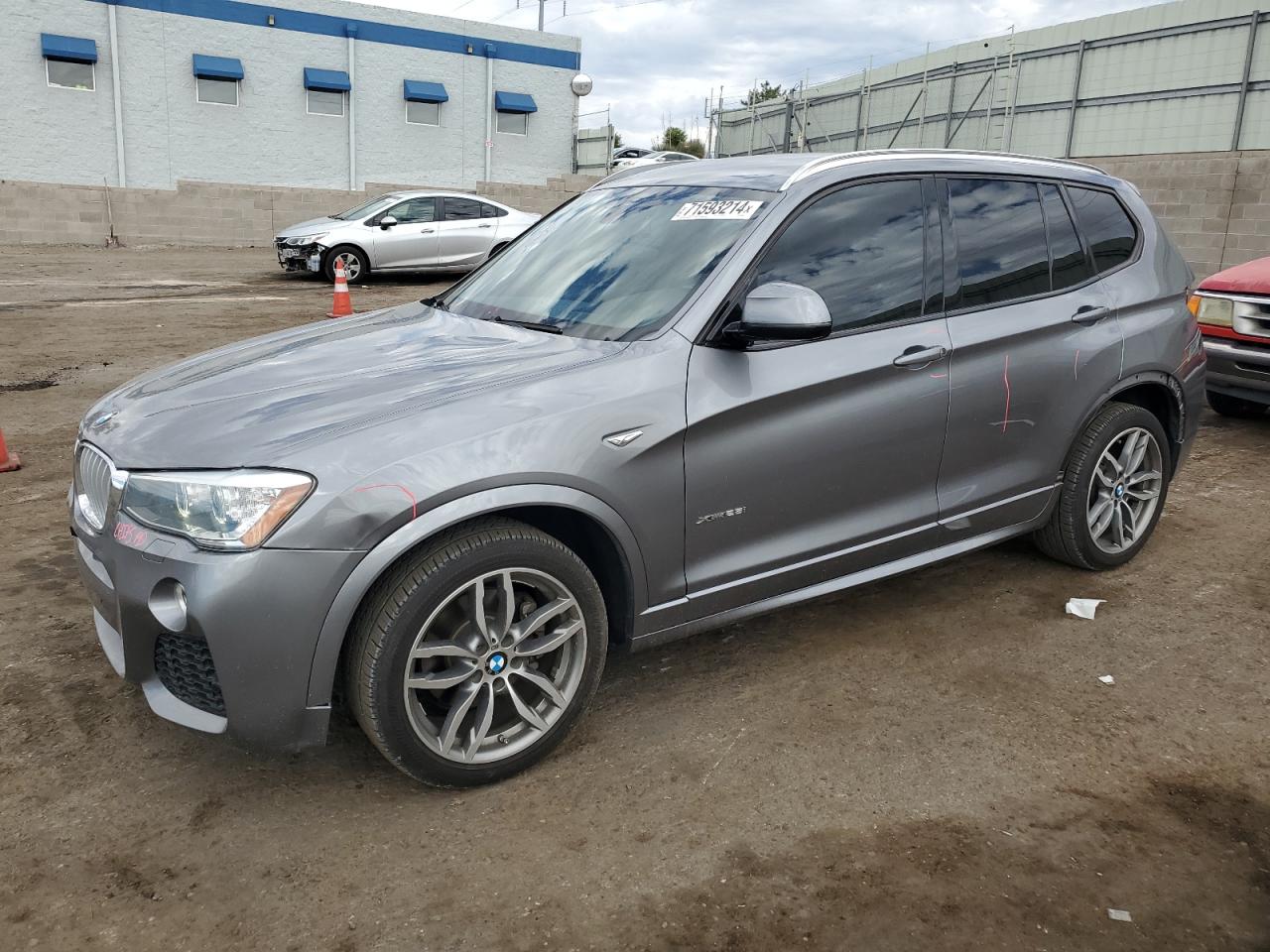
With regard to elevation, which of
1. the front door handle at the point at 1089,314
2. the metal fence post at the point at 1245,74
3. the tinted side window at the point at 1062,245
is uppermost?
the metal fence post at the point at 1245,74

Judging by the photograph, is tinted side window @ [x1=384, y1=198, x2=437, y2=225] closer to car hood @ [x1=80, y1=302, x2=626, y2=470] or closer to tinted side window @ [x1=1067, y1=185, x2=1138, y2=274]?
car hood @ [x1=80, y1=302, x2=626, y2=470]

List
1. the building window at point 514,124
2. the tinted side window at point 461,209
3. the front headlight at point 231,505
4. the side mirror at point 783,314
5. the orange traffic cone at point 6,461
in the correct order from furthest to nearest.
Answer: the building window at point 514,124 < the tinted side window at point 461,209 < the orange traffic cone at point 6,461 < the side mirror at point 783,314 < the front headlight at point 231,505

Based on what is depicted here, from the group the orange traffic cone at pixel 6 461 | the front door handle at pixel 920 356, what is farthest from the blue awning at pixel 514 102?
the front door handle at pixel 920 356

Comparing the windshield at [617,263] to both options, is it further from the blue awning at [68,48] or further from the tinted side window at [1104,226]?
the blue awning at [68,48]

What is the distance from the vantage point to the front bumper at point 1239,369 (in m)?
6.95

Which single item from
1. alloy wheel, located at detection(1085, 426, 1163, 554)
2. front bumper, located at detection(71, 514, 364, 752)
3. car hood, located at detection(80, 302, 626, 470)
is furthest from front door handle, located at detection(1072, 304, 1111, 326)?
front bumper, located at detection(71, 514, 364, 752)

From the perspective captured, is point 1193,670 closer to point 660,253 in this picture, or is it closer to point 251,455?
point 660,253

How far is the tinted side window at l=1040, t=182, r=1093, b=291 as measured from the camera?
14.0ft

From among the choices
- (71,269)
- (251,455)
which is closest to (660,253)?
(251,455)

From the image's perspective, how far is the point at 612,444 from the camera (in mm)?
3029

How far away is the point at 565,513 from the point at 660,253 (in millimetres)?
1060

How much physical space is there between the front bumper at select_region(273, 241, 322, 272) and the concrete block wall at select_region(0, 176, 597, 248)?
24.1ft

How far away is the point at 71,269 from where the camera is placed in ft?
58.3

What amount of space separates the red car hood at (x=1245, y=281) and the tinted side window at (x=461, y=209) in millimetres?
Answer: 12910
